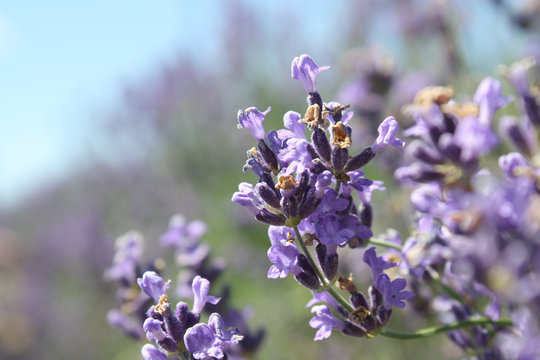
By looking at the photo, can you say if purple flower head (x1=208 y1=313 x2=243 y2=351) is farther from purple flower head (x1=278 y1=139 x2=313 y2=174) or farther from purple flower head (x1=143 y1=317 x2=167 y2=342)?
purple flower head (x1=278 y1=139 x2=313 y2=174)

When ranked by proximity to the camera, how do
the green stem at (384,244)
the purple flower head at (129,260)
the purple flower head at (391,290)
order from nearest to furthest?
the purple flower head at (391,290)
the green stem at (384,244)
the purple flower head at (129,260)

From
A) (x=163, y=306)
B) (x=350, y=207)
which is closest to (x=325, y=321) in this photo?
(x=350, y=207)

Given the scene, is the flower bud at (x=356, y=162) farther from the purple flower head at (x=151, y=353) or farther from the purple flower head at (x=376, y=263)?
the purple flower head at (x=151, y=353)

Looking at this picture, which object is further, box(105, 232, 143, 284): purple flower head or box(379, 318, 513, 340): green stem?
box(105, 232, 143, 284): purple flower head

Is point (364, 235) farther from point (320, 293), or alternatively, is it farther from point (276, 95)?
point (276, 95)

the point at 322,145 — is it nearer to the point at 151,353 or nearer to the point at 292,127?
the point at 292,127

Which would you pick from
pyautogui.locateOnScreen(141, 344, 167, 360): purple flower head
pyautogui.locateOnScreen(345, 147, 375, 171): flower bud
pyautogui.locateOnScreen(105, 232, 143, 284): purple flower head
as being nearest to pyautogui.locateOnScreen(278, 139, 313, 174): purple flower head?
pyautogui.locateOnScreen(345, 147, 375, 171): flower bud

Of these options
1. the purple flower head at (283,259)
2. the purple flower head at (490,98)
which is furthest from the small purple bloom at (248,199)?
the purple flower head at (490,98)
